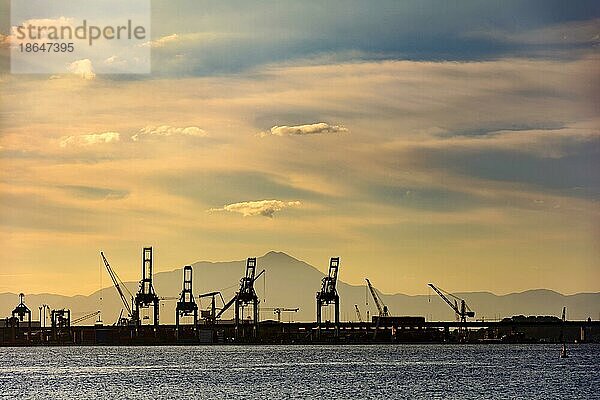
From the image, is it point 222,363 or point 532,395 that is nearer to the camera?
point 532,395

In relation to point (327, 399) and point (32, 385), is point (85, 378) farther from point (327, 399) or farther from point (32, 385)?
point (327, 399)

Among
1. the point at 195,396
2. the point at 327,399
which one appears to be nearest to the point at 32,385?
the point at 195,396

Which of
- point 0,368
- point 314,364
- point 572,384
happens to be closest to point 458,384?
point 572,384

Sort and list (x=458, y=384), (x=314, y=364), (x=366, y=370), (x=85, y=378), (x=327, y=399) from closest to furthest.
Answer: (x=327, y=399), (x=458, y=384), (x=85, y=378), (x=366, y=370), (x=314, y=364)

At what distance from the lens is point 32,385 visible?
140m

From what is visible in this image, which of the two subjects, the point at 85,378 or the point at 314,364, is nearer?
the point at 85,378

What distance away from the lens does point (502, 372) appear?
525 feet

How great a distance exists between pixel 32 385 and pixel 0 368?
5757 centimetres

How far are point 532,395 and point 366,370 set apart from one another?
50461 mm

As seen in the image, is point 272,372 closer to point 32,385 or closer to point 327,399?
point 32,385

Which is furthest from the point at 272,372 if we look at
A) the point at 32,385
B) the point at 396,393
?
the point at 396,393

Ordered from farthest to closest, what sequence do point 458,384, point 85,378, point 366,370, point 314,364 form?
point 314,364 < point 366,370 < point 85,378 < point 458,384

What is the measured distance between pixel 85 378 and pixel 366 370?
35.9 metres

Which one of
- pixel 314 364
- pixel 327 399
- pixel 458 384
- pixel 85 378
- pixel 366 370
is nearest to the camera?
pixel 327 399
